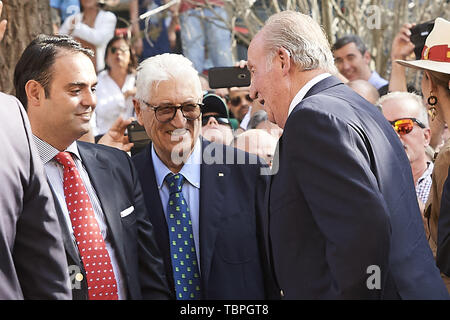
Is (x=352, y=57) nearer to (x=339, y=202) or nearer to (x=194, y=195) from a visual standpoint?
(x=194, y=195)

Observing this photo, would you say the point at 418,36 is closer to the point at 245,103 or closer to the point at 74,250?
the point at 245,103

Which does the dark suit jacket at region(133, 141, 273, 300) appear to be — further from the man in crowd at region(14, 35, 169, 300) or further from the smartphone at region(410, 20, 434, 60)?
the smartphone at region(410, 20, 434, 60)

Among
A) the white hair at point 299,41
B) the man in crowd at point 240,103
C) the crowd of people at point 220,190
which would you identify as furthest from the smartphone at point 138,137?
the man in crowd at point 240,103

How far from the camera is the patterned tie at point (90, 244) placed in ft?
10.0

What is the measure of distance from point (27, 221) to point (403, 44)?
4321 millimetres

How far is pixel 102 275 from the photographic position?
308 centimetres

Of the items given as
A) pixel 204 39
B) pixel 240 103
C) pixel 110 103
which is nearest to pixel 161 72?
pixel 110 103

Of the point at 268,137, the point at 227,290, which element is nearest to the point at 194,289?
the point at 227,290

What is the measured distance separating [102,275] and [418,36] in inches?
130

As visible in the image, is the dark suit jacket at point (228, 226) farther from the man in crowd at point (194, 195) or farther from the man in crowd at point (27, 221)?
the man in crowd at point (27, 221)

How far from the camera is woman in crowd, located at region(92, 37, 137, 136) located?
21.8 feet

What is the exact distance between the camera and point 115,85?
7.00 meters

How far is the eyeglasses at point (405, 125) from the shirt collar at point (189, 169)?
178 centimetres

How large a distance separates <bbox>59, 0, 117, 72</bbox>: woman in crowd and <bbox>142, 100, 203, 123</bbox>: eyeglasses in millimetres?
4183
